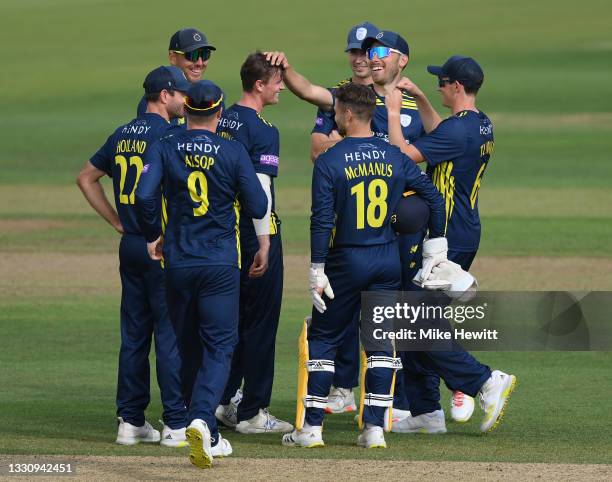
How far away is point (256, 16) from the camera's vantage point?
57188mm

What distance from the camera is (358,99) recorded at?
29.0ft

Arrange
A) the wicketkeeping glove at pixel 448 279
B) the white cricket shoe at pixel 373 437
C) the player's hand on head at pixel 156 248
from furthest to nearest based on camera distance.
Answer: the wicketkeeping glove at pixel 448 279, the white cricket shoe at pixel 373 437, the player's hand on head at pixel 156 248

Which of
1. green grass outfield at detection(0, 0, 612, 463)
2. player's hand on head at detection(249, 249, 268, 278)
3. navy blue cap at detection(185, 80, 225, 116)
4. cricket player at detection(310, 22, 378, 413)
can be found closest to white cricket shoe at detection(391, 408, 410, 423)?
green grass outfield at detection(0, 0, 612, 463)

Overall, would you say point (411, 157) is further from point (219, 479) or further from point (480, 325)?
point (219, 479)

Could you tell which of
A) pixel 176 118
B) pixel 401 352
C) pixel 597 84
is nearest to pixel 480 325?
pixel 401 352

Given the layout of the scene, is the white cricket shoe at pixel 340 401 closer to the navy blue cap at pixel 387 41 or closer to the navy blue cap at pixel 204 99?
the navy blue cap at pixel 387 41

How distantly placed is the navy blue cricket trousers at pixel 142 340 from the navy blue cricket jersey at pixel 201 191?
1.87 ft

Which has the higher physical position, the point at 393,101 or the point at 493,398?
the point at 393,101

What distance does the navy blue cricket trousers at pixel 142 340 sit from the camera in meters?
9.07

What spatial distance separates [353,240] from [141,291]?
4.72 ft

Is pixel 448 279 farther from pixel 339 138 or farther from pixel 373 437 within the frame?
pixel 339 138

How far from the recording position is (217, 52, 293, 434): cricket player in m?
9.47

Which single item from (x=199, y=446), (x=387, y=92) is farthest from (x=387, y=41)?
(x=199, y=446)

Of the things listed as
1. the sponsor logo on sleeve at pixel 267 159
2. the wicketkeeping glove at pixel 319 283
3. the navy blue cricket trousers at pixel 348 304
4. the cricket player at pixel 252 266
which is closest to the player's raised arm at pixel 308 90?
the cricket player at pixel 252 266
